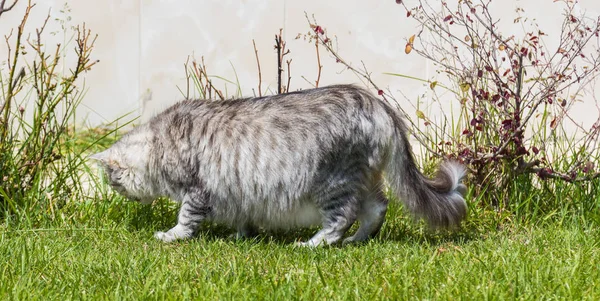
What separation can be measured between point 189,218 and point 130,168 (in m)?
0.48

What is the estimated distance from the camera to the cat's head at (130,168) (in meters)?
4.96

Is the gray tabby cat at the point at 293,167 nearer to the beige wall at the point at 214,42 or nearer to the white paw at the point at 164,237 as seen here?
the white paw at the point at 164,237

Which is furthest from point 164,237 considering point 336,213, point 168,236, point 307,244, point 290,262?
point 290,262

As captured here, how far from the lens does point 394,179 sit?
4.68 metres

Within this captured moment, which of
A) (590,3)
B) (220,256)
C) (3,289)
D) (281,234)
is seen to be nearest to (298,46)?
(590,3)

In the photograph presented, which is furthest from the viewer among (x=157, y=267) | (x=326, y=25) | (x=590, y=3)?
(x=326, y=25)

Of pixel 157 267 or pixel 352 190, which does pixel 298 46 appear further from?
→ pixel 157 267

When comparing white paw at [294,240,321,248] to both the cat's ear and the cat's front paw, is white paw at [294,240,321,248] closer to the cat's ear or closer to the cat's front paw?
the cat's front paw

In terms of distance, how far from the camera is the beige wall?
8.30m

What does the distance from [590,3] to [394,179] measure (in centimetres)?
383

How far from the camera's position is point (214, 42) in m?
8.61

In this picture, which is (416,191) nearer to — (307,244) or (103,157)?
(307,244)

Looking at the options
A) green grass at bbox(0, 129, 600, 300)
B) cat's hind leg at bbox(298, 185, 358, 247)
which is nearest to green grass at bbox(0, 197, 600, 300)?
green grass at bbox(0, 129, 600, 300)

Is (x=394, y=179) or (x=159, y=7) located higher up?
(x=159, y=7)
